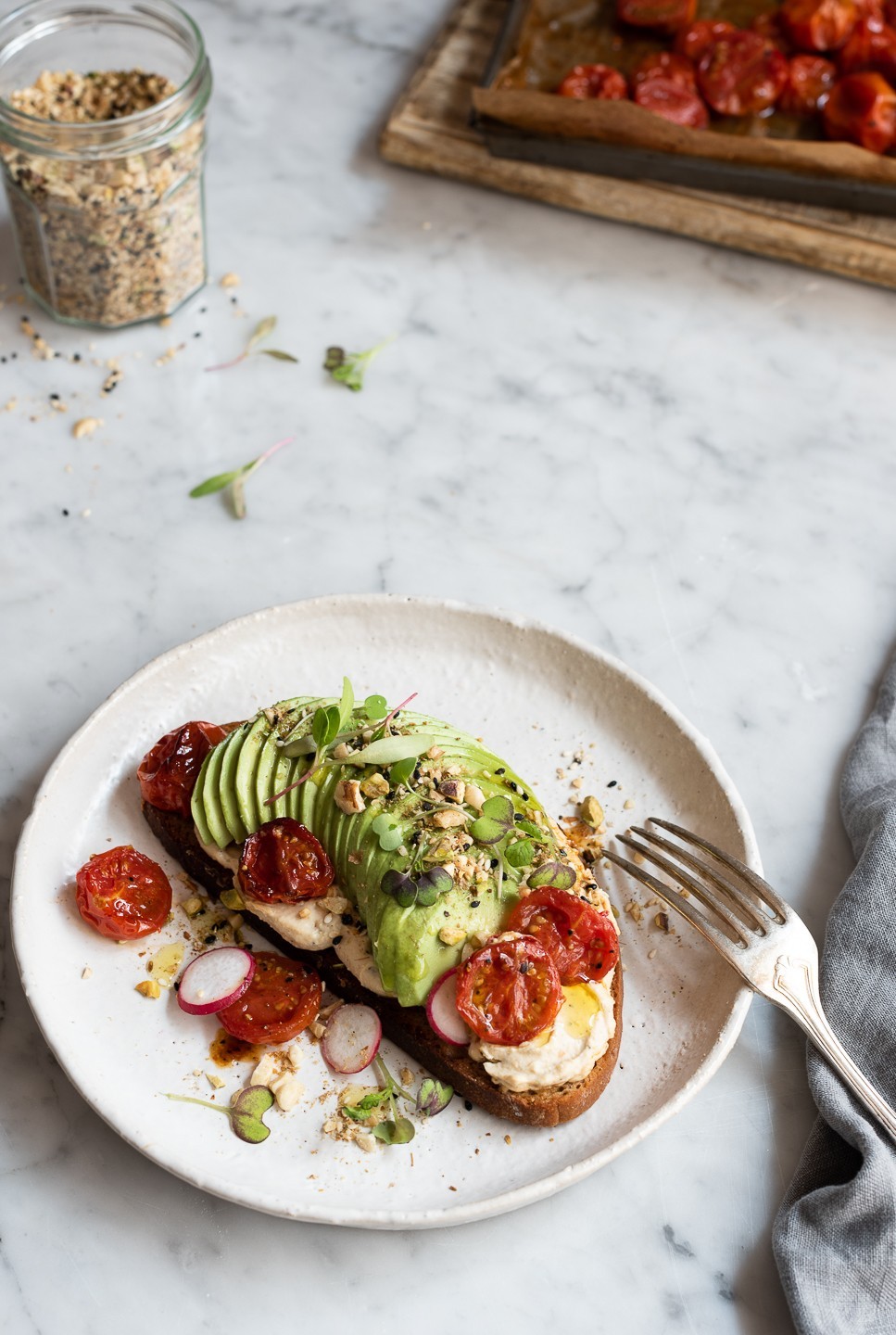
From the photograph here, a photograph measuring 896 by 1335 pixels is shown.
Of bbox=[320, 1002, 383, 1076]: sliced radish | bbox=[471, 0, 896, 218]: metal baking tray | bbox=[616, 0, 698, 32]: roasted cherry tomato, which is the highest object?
bbox=[616, 0, 698, 32]: roasted cherry tomato

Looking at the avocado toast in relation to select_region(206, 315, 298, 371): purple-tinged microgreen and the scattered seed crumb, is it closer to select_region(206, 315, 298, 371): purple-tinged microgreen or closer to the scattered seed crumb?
the scattered seed crumb

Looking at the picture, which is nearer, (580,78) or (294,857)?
(294,857)

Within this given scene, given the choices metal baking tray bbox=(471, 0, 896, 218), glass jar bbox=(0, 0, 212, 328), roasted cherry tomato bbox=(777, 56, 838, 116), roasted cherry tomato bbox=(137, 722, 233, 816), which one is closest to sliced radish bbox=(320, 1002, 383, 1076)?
roasted cherry tomato bbox=(137, 722, 233, 816)

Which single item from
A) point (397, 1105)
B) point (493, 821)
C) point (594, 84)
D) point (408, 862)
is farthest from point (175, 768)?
point (594, 84)

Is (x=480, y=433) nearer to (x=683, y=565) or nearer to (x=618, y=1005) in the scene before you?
(x=683, y=565)

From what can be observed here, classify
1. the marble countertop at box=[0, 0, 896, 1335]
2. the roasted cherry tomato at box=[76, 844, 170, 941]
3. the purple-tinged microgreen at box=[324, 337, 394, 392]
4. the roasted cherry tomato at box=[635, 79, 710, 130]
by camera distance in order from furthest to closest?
the roasted cherry tomato at box=[635, 79, 710, 130] → the purple-tinged microgreen at box=[324, 337, 394, 392] → the roasted cherry tomato at box=[76, 844, 170, 941] → the marble countertop at box=[0, 0, 896, 1335]

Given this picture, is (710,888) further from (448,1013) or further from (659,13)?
(659,13)

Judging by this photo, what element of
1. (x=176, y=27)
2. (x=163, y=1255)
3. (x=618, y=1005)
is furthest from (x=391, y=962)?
(x=176, y=27)
